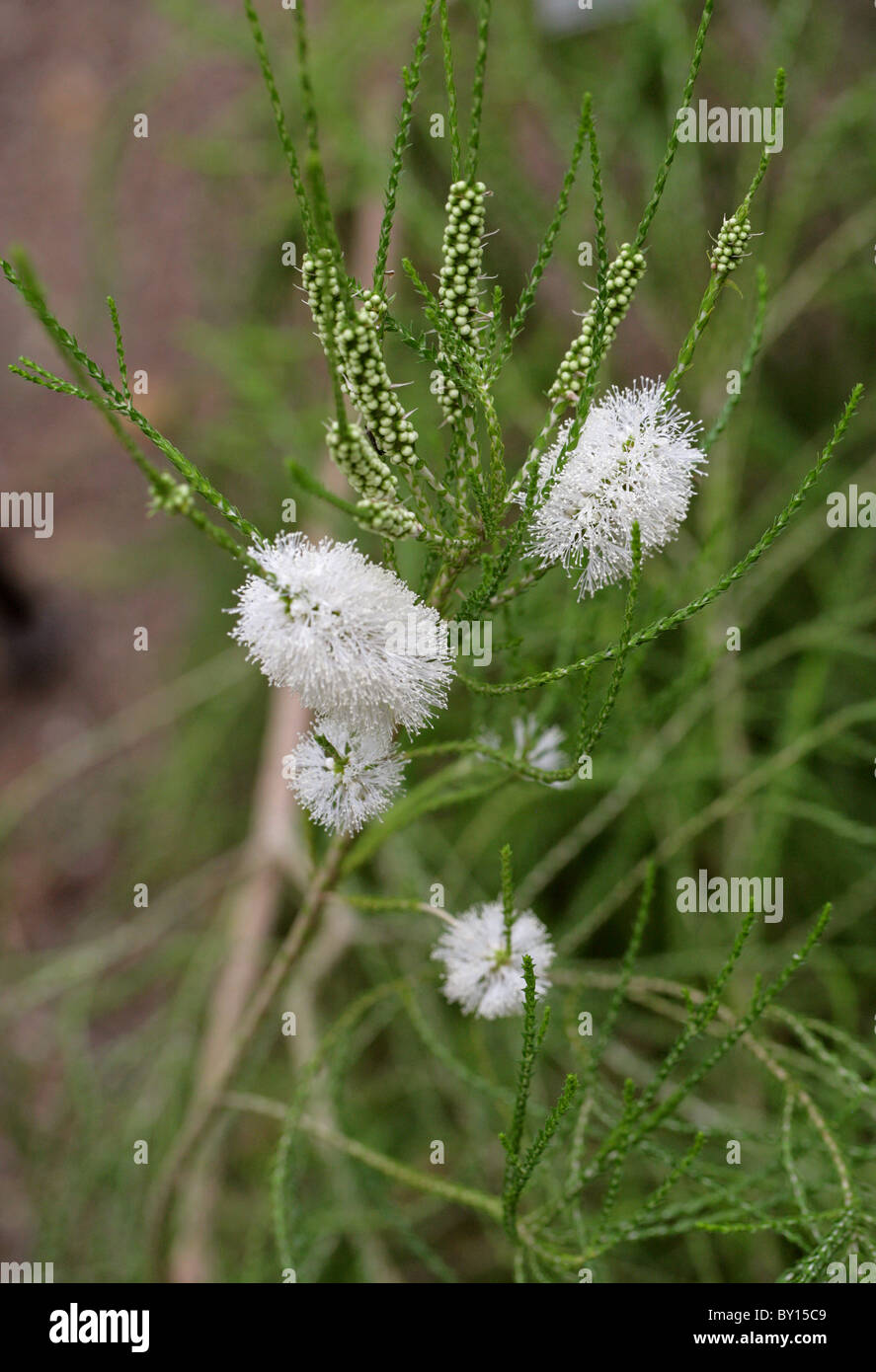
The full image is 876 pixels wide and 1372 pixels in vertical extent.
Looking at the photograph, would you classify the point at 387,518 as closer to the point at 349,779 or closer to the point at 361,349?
the point at 361,349

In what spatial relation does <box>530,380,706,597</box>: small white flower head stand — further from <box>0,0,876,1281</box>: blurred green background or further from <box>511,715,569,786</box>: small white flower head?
<box>511,715,569,786</box>: small white flower head

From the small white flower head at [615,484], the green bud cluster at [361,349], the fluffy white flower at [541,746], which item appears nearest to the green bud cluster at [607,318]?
the small white flower head at [615,484]

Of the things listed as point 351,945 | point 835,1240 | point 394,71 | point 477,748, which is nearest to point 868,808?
point 351,945

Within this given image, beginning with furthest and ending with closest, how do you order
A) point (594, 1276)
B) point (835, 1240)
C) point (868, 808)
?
point (868, 808)
point (594, 1276)
point (835, 1240)

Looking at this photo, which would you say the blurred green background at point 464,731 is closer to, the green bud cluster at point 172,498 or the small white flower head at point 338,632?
the small white flower head at point 338,632

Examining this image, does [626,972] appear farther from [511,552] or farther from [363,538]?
[363,538]

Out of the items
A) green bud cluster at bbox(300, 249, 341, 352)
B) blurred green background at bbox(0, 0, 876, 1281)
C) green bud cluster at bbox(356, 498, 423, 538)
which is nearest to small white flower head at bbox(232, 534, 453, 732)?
green bud cluster at bbox(356, 498, 423, 538)
